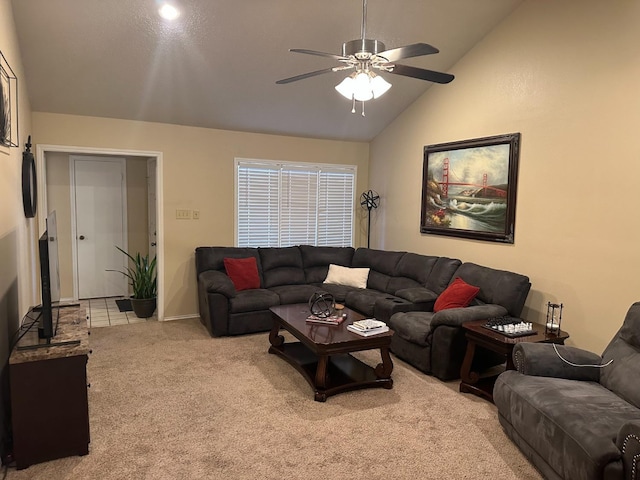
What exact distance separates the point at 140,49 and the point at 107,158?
9.70ft

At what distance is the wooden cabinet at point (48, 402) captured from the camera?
244cm

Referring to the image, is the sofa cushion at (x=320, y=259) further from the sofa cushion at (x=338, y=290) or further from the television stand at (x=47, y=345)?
the television stand at (x=47, y=345)

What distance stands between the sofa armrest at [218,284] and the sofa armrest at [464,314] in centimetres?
223

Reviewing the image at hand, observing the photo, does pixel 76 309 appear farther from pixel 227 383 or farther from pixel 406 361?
pixel 406 361

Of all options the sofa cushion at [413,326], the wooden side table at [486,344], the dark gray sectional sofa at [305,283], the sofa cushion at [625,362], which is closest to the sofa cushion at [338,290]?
the dark gray sectional sofa at [305,283]

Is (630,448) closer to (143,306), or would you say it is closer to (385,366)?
(385,366)

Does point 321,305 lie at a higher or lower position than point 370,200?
lower

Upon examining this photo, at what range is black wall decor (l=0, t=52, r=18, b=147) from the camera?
282cm

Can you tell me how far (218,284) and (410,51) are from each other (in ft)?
10.6

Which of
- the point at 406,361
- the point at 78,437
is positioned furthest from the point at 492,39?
the point at 78,437

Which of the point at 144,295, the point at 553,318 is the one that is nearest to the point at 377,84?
the point at 553,318

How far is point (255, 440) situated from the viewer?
2.79 metres

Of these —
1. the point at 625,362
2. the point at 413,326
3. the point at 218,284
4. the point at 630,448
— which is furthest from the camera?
the point at 218,284

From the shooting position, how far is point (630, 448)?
195cm
